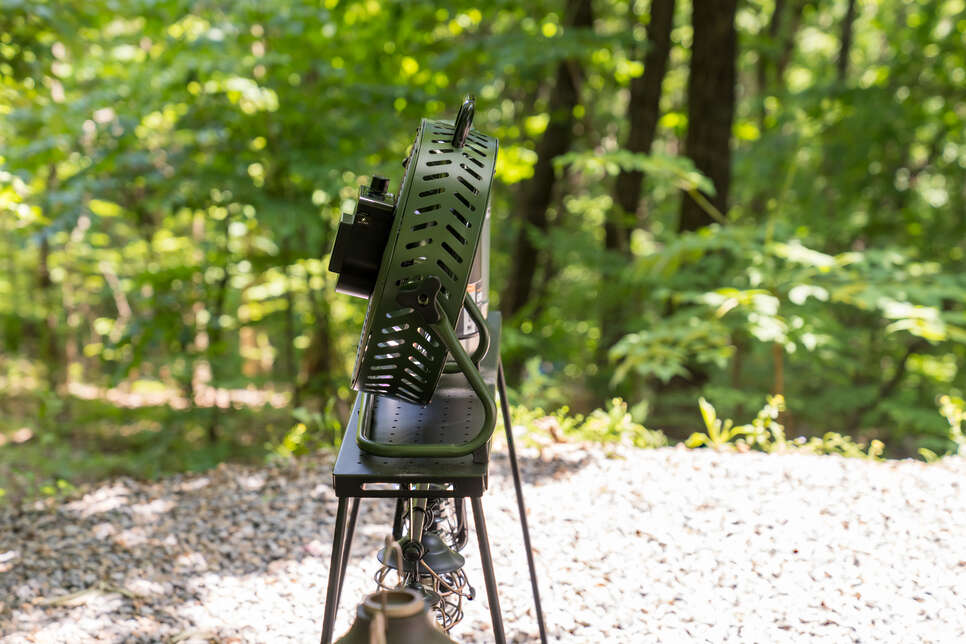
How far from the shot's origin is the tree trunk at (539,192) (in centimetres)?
645

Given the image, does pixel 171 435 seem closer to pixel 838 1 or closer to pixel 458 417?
pixel 458 417

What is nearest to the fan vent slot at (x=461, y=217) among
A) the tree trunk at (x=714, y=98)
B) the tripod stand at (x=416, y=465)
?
the tripod stand at (x=416, y=465)

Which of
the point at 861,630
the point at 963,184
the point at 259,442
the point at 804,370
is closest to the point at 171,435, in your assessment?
the point at 259,442

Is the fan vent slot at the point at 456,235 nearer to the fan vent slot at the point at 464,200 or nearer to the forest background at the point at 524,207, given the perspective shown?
the fan vent slot at the point at 464,200

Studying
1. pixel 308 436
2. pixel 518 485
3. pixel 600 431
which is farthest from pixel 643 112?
pixel 518 485

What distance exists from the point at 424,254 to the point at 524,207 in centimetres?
550

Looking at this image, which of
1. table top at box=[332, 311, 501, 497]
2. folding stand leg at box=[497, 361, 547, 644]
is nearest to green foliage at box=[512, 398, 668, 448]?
folding stand leg at box=[497, 361, 547, 644]

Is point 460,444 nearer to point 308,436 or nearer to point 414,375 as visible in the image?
point 414,375

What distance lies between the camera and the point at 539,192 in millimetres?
6605

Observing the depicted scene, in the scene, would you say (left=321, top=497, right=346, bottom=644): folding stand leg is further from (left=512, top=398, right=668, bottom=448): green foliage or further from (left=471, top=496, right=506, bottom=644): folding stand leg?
(left=512, top=398, right=668, bottom=448): green foliage

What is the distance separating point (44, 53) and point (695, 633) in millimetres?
4901

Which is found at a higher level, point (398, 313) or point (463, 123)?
point (463, 123)

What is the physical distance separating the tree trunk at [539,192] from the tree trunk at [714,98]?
4.52 feet

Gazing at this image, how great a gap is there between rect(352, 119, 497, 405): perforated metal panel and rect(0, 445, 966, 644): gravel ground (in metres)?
1.46
